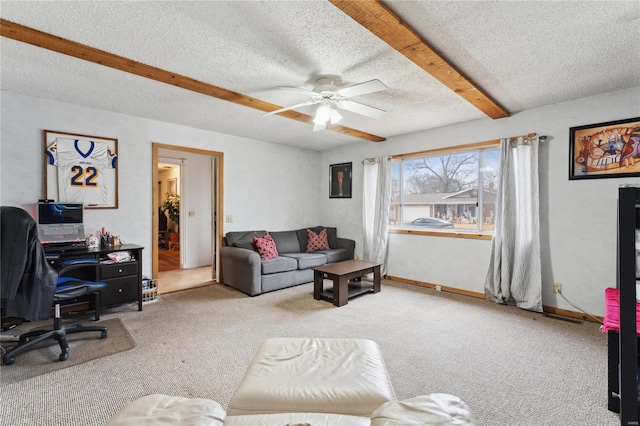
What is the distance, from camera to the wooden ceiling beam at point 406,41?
1.70 meters

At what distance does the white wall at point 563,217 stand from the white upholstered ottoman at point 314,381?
2.98 metres

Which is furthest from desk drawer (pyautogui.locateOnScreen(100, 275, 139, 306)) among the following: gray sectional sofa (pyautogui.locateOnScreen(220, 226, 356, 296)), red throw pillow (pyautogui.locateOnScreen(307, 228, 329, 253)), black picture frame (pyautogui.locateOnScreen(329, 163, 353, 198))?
black picture frame (pyautogui.locateOnScreen(329, 163, 353, 198))

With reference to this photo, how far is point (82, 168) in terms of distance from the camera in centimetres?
356

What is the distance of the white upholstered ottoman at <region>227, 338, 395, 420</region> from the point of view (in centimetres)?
131

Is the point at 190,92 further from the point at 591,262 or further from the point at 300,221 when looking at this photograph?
the point at 591,262

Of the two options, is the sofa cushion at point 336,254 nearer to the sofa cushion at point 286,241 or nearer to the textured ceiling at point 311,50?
the sofa cushion at point 286,241

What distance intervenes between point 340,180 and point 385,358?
398 centimetres

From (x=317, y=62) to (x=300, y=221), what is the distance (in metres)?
3.87

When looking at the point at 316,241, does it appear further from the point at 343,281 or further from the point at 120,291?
the point at 120,291

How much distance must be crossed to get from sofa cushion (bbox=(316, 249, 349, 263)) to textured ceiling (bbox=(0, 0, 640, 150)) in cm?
268

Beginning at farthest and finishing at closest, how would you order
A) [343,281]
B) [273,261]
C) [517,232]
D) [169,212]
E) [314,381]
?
[169,212]
[273,261]
[343,281]
[517,232]
[314,381]

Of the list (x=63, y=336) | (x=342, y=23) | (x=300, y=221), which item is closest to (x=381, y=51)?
(x=342, y=23)

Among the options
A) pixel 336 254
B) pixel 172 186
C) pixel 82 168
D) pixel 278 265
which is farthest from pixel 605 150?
pixel 172 186

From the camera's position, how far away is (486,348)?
2.62 m
